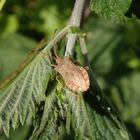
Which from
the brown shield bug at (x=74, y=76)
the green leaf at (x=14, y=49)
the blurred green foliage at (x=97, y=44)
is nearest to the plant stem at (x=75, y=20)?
the brown shield bug at (x=74, y=76)

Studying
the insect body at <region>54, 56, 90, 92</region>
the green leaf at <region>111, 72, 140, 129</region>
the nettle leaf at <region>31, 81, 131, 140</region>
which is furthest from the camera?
the green leaf at <region>111, 72, 140, 129</region>

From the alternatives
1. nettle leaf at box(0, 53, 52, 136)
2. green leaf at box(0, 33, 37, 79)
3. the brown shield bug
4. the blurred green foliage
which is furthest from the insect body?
green leaf at box(0, 33, 37, 79)

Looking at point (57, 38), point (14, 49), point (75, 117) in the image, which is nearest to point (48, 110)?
point (75, 117)

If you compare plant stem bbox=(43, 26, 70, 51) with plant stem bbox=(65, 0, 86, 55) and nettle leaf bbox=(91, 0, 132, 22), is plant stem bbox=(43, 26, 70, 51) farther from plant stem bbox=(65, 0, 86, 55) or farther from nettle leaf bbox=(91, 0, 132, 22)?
nettle leaf bbox=(91, 0, 132, 22)

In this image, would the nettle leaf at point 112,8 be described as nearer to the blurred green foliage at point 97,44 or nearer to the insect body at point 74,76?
the insect body at point 74,76

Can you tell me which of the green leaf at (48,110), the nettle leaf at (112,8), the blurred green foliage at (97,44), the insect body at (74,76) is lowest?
the blurred green foliage at (97,44)
